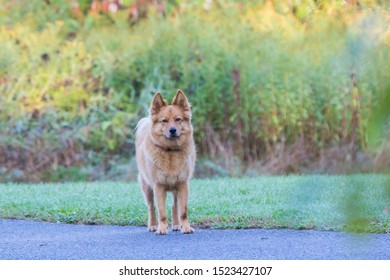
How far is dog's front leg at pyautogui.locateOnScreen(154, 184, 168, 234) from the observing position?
5.85 m

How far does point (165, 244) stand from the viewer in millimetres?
5582

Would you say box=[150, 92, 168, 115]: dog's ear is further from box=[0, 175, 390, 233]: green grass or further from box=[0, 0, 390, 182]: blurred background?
box=[0, 0, 390, 182]: blurred background

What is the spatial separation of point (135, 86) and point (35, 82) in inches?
57.1

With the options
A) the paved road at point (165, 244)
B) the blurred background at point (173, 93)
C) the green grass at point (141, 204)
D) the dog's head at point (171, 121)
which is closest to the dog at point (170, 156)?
the dog's head at point (171, 121)

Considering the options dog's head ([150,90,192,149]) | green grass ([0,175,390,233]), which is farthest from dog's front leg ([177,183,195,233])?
green grass ([0,175,390,233])

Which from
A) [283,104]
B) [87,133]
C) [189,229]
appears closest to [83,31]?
[87,133]

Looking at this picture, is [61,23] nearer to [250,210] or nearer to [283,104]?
[283,104]

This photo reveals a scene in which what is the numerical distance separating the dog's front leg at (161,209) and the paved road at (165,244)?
68mm

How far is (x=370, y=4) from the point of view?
3.57 ft

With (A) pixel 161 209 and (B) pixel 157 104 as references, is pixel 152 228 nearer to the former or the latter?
(A) pixel 161 209

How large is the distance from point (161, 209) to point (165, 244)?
1.12 feet

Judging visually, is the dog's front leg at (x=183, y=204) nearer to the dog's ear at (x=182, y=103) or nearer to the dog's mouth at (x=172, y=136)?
the dog's mouth at (x=172, y=136)

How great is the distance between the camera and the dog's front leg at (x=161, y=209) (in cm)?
585

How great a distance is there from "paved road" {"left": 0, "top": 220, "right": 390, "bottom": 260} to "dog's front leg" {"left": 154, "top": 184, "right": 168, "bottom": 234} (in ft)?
0.22
